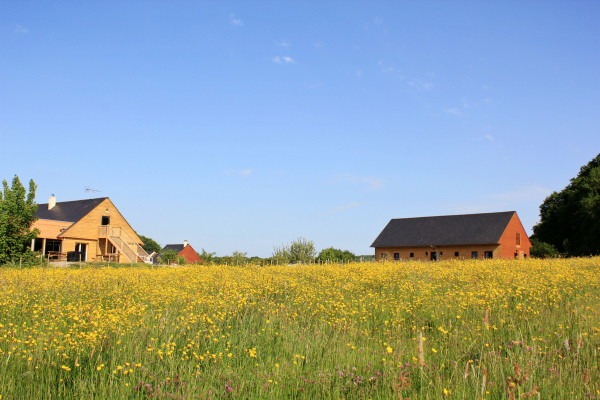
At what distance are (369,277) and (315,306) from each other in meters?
3.80

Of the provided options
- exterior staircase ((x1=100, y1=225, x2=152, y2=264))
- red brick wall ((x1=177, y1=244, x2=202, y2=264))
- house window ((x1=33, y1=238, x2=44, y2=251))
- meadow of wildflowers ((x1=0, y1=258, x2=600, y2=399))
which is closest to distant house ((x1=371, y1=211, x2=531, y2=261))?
exterior staircase ((x1=100, y1=225, x2=152, y2=264))

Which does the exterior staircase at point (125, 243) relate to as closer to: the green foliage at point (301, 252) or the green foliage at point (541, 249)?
the green foliage at point (301, 252)

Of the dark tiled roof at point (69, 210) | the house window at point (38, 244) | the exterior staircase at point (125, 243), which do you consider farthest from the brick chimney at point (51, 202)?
the exterior staircase at point (125, 243)

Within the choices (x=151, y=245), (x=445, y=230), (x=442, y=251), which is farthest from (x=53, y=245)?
(x=151, y=245)

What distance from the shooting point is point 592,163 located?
48562mm

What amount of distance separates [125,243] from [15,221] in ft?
51.7

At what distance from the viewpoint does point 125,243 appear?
4091cm

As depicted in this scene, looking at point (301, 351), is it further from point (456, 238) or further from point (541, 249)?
point (541, 249)

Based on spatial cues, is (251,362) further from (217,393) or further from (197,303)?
(197,303)

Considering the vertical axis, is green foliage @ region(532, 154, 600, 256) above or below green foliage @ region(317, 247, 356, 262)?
above

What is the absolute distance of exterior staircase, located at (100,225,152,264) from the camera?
39.8 meters

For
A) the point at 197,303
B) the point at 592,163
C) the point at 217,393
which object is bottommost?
the point at 217,393

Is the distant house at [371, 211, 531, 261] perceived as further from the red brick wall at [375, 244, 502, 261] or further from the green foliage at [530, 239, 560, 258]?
the green foliage at [530, 239, 560, 258]

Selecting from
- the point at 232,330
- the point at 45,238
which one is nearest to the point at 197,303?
the point at 232,330
